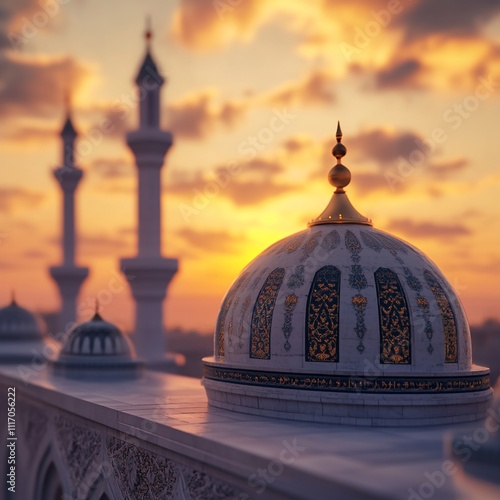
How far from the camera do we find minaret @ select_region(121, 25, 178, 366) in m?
26.6

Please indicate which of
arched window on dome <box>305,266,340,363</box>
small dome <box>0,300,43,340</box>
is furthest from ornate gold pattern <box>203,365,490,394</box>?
small dome <box>0,300,43,340</box>

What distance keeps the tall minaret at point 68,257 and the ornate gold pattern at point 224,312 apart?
79.2 ft

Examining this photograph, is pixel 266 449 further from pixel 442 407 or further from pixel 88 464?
pixel 88 464

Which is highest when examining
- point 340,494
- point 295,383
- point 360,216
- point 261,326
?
point 360,216

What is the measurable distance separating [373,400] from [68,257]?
28.4 meters

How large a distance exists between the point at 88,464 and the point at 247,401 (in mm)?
3738

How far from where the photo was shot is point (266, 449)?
7652mm

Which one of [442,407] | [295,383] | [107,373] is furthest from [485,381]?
[107,373]

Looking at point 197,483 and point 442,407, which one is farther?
point 442,407

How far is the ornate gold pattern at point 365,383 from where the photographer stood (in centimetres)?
950

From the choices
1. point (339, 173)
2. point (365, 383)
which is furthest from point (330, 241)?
point (365, 383)

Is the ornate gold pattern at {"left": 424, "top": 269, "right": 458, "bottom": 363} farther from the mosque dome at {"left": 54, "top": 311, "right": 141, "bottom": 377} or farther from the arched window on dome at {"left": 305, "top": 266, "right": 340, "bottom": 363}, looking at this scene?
the mosque dome at {"left": 54, "top": 311, "right": 141, "bottom": 377}

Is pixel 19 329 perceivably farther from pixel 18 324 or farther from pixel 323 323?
pixel 323 323

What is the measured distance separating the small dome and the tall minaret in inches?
182
